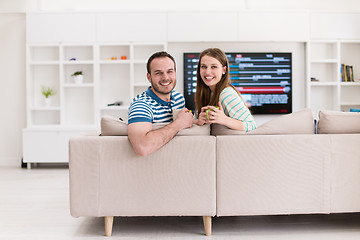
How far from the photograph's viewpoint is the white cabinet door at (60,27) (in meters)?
5.50

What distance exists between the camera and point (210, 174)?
2.37 meters

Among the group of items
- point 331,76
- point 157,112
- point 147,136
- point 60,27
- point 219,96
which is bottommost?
point 147,136

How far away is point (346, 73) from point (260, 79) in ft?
4.30

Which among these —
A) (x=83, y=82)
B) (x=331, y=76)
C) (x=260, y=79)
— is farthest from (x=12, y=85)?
(x=331, y=76)

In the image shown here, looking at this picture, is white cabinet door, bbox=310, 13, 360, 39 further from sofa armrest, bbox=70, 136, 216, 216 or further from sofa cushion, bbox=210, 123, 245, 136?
sofa armrest, bbox=70, 136, 216, 216

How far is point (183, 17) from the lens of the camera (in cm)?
555

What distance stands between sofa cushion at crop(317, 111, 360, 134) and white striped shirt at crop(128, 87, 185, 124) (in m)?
0.95

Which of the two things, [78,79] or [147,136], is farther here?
[78,79]

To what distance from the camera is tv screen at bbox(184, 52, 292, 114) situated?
18.9 ft

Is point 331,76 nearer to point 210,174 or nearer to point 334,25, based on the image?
point 334,25

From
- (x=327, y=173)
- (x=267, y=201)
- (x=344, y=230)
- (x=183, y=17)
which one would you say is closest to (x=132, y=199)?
(x=267, y=201)

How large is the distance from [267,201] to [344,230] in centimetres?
59

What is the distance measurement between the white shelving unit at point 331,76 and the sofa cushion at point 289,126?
339 cm

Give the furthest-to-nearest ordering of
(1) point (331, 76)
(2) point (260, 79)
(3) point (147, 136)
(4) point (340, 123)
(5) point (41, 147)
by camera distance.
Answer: (1) point (331, 76) < (2) point (260, 79) < (5) point (41, 147) < (4) point (340, 123) < (3) point (147, 136)
